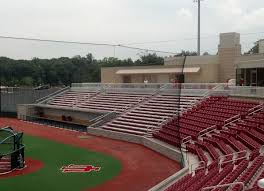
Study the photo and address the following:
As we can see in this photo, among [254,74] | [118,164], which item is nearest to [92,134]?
[118,164]

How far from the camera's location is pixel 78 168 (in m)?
18.7

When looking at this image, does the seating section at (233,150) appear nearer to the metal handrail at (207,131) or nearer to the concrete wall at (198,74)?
the metal handrail at (207,131)

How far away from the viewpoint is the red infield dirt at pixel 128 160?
16.1 m

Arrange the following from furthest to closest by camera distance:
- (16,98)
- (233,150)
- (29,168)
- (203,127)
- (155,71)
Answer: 1. (155,71)
2. (16,98)
3. (203,127)
4. (29,168)
5. (233,150)

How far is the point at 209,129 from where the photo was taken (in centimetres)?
2192

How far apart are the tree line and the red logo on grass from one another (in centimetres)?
886

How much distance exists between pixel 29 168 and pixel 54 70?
22.6 meters

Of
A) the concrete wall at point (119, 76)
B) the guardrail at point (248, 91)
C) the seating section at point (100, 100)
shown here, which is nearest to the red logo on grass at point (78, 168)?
the guardrail at point (248, 91)

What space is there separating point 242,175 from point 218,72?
31.2m

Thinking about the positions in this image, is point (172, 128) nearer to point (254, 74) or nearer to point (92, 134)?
point (92, 134)

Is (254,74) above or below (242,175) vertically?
above

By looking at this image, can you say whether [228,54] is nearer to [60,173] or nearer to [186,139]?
[186,139]

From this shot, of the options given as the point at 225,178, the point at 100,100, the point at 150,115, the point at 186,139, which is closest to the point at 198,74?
the point at 100,100

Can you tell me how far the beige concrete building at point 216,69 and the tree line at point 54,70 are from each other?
1.65 m
